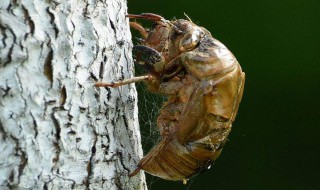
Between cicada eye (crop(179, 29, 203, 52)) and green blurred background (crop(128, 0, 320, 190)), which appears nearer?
cicada eye (crop(179, 29, 203, 52))

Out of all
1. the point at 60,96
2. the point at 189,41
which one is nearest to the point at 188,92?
the point at 189,41

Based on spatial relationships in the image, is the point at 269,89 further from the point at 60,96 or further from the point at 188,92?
the point at 60,96

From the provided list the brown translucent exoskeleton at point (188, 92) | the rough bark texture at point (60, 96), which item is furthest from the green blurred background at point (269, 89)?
the rough bark texture at point (60, 96)

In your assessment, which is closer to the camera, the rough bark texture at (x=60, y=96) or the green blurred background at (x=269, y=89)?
the rough bark texture at (x=60, y=96)

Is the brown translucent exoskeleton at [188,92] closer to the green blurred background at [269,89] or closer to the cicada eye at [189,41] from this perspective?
the cicada eye at [189,41]

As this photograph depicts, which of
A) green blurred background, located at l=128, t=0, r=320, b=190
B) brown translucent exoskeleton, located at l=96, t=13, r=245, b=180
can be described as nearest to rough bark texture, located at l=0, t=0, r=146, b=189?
brown translucent exoskeleton, located at l=96, t=13, r=245, b=180

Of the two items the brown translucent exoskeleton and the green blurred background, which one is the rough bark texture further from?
the green blurred background
